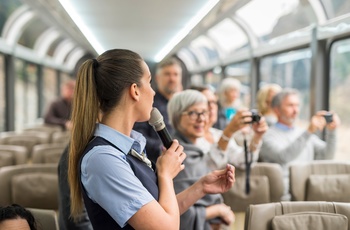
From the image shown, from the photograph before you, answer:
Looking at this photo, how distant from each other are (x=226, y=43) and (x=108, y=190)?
9.77m

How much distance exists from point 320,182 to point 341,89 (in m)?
1.91

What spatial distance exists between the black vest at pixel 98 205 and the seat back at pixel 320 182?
7.82ft

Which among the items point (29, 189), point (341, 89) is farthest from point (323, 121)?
point (29, 189)

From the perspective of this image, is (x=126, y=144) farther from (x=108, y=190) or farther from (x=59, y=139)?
(x=59, y=139)

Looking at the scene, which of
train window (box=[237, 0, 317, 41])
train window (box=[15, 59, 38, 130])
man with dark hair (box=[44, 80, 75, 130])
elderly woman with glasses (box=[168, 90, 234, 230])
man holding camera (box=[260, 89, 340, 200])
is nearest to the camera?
elderly woman with glasses (box=[168, 90, 234, 230])

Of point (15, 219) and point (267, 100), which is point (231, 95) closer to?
point (267, 100)

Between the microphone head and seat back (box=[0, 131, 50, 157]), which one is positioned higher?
the microphone head

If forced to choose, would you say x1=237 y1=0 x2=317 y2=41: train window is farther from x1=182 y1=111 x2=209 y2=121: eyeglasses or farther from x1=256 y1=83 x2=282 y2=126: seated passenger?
x1=182 y1=111 x2=209 y2=121: eyeglasses

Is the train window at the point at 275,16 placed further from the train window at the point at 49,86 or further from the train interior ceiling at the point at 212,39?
the train window at the point at 49,86

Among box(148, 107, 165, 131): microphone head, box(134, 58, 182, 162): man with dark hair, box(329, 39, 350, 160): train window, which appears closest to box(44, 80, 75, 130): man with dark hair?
box(134, 58, 182, 162): man with dark hair

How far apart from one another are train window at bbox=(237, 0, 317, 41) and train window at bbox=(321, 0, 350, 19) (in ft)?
0.66

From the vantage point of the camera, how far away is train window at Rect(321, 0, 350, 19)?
5.04m

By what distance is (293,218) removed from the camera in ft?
8.29

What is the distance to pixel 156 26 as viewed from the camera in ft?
26.5
